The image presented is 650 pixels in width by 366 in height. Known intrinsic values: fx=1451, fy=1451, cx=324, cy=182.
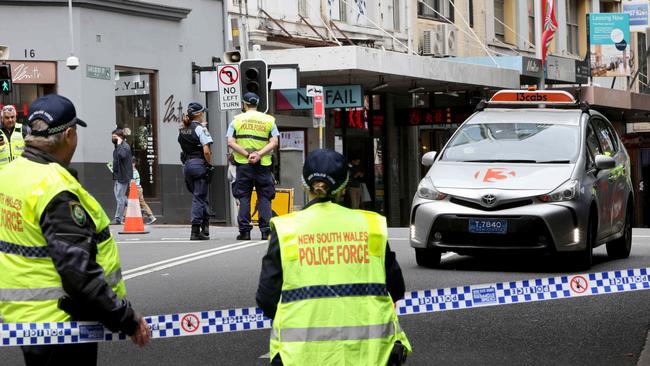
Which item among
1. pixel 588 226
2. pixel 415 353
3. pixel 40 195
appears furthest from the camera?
pixel 588 226

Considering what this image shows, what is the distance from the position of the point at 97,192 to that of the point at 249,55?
15.8 ft

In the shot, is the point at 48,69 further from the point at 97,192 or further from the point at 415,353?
the point at 415,353

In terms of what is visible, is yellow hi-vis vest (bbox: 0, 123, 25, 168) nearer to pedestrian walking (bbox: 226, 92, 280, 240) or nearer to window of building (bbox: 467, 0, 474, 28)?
pedestrian walking (bbox: 226, 92, 280, 240)

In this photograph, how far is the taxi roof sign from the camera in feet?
49.8

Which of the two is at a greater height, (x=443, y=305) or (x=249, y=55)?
(x=249, y=55)

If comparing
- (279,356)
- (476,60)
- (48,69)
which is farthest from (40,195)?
(476,60)

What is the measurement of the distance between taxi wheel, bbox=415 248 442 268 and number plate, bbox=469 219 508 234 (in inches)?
26.2

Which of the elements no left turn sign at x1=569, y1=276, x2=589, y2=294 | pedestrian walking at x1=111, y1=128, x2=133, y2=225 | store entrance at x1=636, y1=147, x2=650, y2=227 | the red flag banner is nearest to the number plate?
no left turn sign at x1=569, y1=276, x2=589, y2=294

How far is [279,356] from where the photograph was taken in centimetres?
504

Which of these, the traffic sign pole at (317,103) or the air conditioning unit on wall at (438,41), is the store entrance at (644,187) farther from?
the traffic sign pole at (317,103)

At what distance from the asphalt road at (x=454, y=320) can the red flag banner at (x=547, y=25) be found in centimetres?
2542

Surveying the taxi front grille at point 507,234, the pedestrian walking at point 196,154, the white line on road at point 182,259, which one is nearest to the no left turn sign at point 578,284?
the taxi front grille at point 507,234

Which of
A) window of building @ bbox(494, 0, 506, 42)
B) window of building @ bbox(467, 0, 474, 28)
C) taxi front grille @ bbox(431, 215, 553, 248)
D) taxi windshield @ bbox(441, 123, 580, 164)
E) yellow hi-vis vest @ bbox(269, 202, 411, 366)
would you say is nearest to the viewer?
A: yellow hi-vis vest @ bbox(269, 202, 411, 366)

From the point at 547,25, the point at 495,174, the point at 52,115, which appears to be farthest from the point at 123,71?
the point at 52,115
